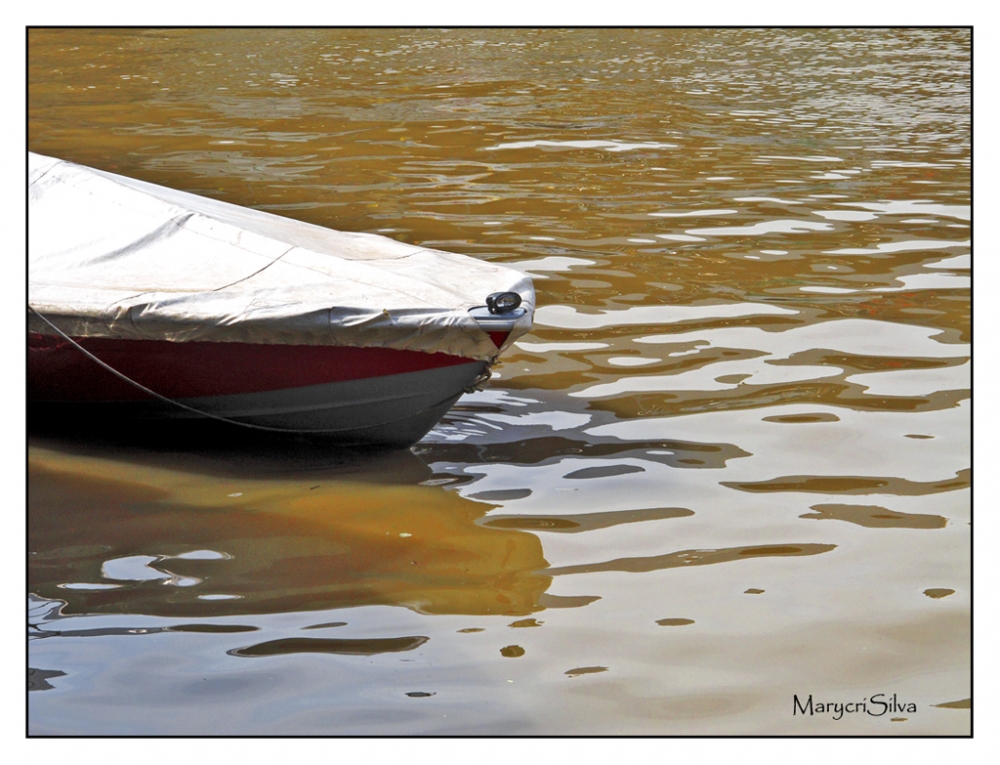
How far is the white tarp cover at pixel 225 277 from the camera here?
429 centimetres

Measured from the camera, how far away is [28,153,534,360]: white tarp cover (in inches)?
169

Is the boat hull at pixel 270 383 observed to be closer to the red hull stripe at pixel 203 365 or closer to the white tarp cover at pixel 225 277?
the red hull stripe at pixel 203 365

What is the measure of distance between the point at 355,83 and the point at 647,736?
1222cm

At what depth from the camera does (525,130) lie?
11.3m

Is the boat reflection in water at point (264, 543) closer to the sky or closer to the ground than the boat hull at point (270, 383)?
closer to the ground

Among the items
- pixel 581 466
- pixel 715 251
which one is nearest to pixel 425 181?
pixel 715 251

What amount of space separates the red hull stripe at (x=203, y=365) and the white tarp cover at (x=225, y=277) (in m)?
0.09

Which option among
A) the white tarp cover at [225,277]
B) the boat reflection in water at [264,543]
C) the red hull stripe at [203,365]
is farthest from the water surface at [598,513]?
the white tarp cover at [225,277]

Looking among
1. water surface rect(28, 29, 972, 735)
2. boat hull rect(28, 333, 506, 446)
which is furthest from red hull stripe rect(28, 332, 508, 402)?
water surface rect(28, 29, 972, 735)

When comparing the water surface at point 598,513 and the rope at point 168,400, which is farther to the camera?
the rope at point 168,400

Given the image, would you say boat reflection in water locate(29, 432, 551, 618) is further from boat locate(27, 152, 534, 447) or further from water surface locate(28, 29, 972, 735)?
boat locate(27, 152, 534, 447)

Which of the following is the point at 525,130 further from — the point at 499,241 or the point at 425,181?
the point at 499,241

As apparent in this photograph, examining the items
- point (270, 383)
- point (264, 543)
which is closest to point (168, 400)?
point (270, 383)

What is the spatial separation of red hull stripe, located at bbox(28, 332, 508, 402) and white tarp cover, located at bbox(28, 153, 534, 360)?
90mm
